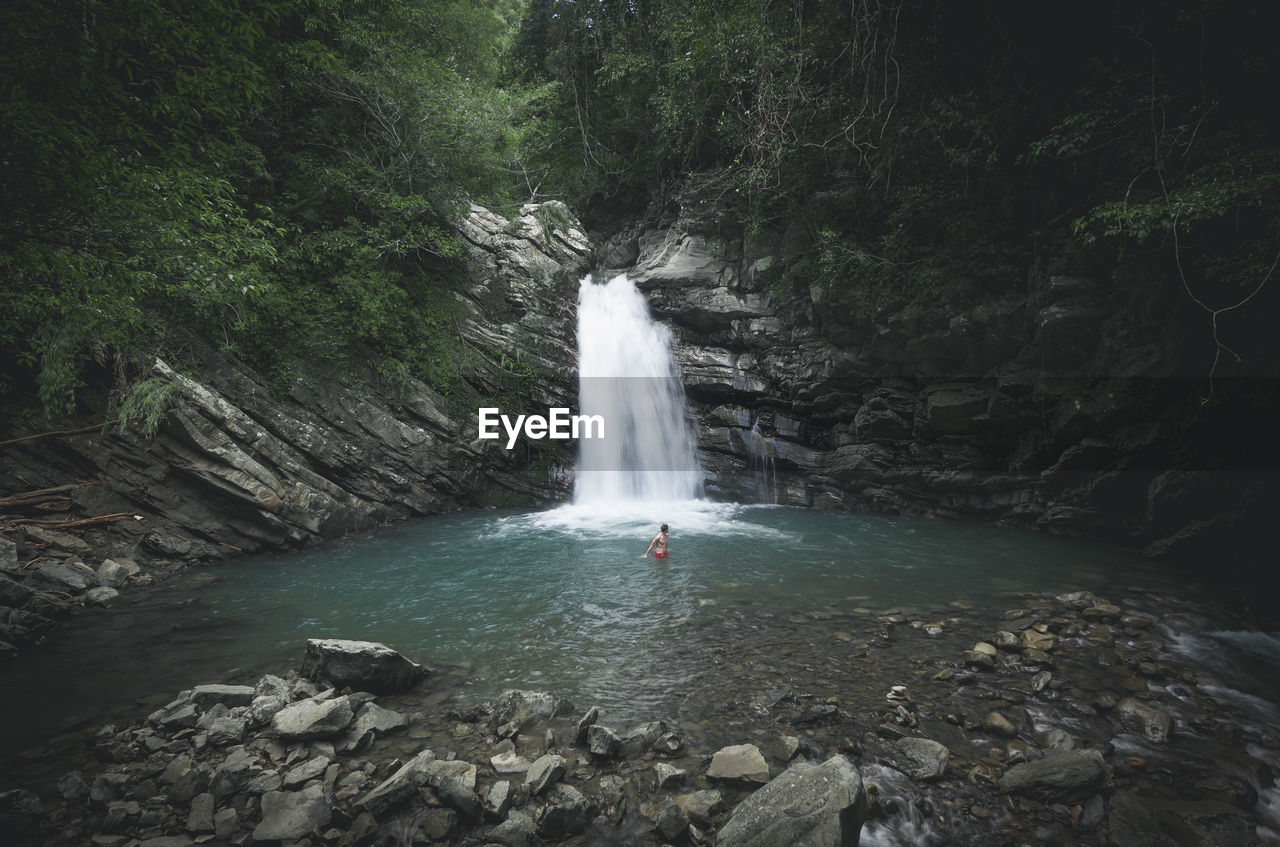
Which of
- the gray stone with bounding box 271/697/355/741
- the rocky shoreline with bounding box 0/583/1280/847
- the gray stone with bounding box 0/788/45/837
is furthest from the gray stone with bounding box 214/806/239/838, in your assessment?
the gray stone with bounding box 0/788/45/837

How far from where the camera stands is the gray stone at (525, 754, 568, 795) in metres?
3.82

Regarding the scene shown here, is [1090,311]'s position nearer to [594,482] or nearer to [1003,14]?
[1003,14]

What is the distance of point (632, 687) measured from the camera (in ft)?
18.0

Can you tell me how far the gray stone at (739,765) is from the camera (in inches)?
154

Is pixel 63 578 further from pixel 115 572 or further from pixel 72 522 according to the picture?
pixel 72 522

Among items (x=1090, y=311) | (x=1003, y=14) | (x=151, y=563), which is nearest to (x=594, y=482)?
(x=151, y=563)

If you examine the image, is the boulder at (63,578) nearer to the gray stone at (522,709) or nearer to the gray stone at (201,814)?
the gray stone at (201,814)

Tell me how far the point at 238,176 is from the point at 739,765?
15.4 meters

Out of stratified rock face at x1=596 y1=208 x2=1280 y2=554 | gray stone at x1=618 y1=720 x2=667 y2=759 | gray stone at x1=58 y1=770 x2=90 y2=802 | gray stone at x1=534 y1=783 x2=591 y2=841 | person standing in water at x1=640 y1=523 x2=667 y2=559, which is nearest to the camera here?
gray stone at x1=534 y1=783 x2=591 y2=841

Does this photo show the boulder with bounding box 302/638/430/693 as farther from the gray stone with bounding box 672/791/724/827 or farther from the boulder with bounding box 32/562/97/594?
the boulder with bounding box 32/562/97/594

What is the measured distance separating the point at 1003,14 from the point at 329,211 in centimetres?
1702

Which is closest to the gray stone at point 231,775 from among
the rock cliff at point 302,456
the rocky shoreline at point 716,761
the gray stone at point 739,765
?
the rocky shoreline at point 716,761

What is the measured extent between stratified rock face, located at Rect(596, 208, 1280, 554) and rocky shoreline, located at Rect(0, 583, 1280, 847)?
6.70m

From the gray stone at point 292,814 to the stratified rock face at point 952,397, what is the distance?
14.6 metres
